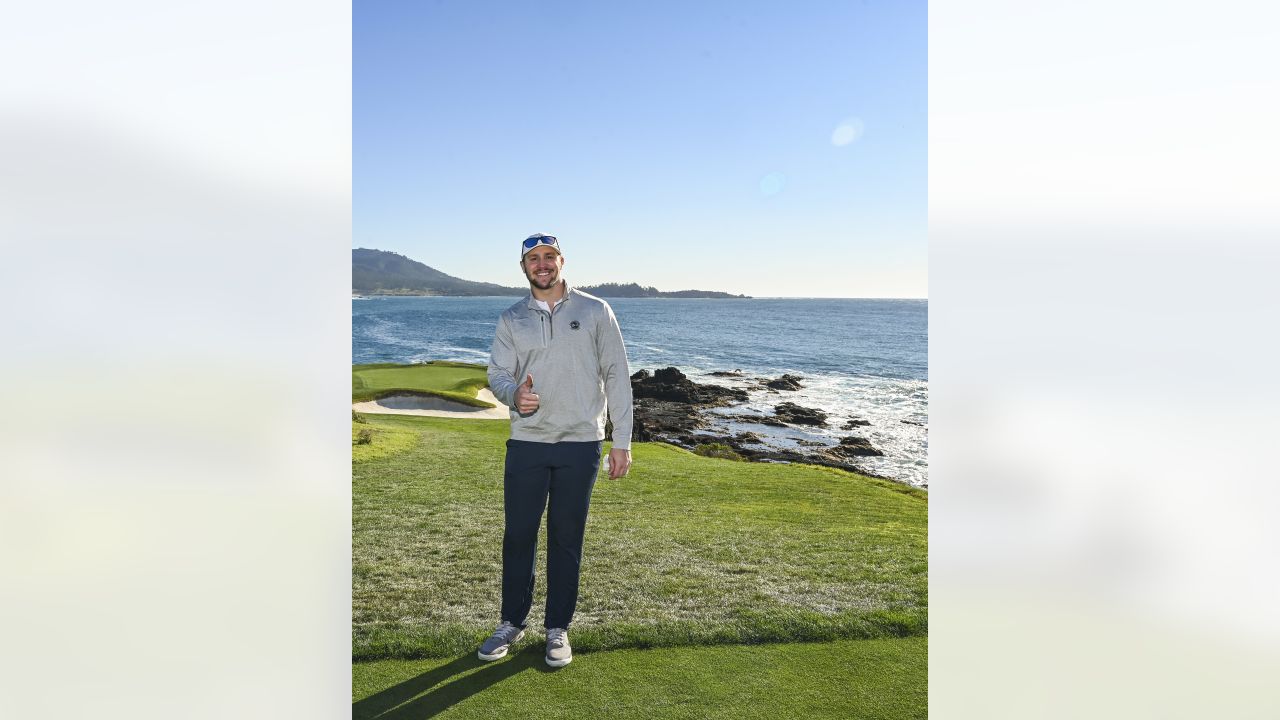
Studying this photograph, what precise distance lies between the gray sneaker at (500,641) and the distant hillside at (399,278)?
298 feet

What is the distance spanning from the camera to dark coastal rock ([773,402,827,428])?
24.2 metres

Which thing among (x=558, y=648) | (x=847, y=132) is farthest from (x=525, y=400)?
(x=847, y=132)

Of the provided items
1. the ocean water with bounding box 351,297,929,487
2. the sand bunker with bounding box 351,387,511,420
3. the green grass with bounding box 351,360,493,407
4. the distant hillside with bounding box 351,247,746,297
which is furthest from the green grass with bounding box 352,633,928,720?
the distant hillside with bounding box 351,247,746,297

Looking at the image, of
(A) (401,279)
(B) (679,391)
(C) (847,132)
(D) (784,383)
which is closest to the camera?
(B) (679,391)

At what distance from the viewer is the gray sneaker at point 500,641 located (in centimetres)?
281

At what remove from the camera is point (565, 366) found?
104 inches

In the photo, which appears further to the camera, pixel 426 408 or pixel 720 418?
pixel 720 418

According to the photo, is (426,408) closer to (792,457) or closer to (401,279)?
(792,457)

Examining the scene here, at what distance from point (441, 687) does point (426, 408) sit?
1515 cm

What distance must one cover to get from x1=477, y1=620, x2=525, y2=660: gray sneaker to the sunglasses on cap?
5.06 ft

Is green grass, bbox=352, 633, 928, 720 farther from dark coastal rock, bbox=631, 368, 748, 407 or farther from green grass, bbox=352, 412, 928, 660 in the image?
dark coastal rock, bbox=631, 368, 748, 407

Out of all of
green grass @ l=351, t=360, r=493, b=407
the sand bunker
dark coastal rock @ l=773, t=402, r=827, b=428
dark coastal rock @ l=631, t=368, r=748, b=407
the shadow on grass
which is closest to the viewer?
the shadow on grass
